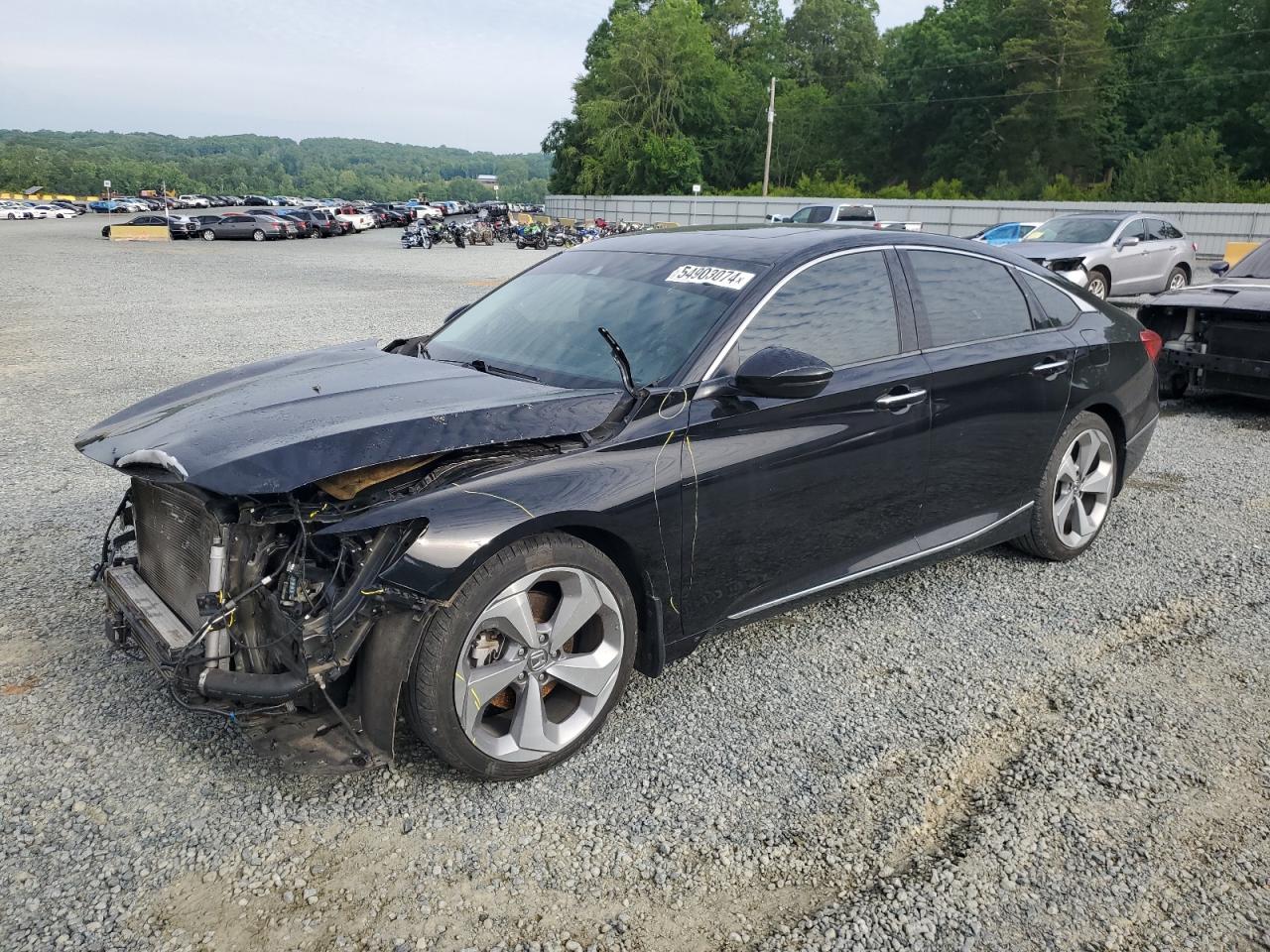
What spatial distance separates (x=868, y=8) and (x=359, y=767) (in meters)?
98.0

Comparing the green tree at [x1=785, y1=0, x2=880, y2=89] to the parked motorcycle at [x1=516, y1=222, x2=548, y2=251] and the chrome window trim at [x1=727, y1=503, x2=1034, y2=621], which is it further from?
the chrome window trim at [x1=727, y1=503, x2=1034, y2=621]

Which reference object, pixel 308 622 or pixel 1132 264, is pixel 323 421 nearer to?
pixel 308 622

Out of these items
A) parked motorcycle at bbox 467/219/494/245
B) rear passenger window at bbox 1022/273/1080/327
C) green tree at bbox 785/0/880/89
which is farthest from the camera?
green tree at bbox 785/0/880/89

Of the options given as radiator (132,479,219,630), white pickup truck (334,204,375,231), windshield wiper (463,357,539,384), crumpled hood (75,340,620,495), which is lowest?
radiator (132,479,219,630)

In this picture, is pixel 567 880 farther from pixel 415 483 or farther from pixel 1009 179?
pixel 1009 179

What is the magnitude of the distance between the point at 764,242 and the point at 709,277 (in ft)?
1.24

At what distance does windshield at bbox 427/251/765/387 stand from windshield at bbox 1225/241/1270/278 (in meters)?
7.46

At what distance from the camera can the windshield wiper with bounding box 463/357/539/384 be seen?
3.58 meters

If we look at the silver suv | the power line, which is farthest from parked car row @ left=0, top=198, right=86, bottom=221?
the silver suv

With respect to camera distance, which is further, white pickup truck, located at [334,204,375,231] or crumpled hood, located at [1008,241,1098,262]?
white pickup truck, located at [334,204,375,231]

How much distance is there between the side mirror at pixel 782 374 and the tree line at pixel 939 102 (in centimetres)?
4146

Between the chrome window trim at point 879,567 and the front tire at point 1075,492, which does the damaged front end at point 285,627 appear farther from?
the front tire at point 1075,492

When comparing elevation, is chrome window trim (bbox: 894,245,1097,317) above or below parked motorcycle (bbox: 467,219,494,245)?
below

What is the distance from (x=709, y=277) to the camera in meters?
3.73
